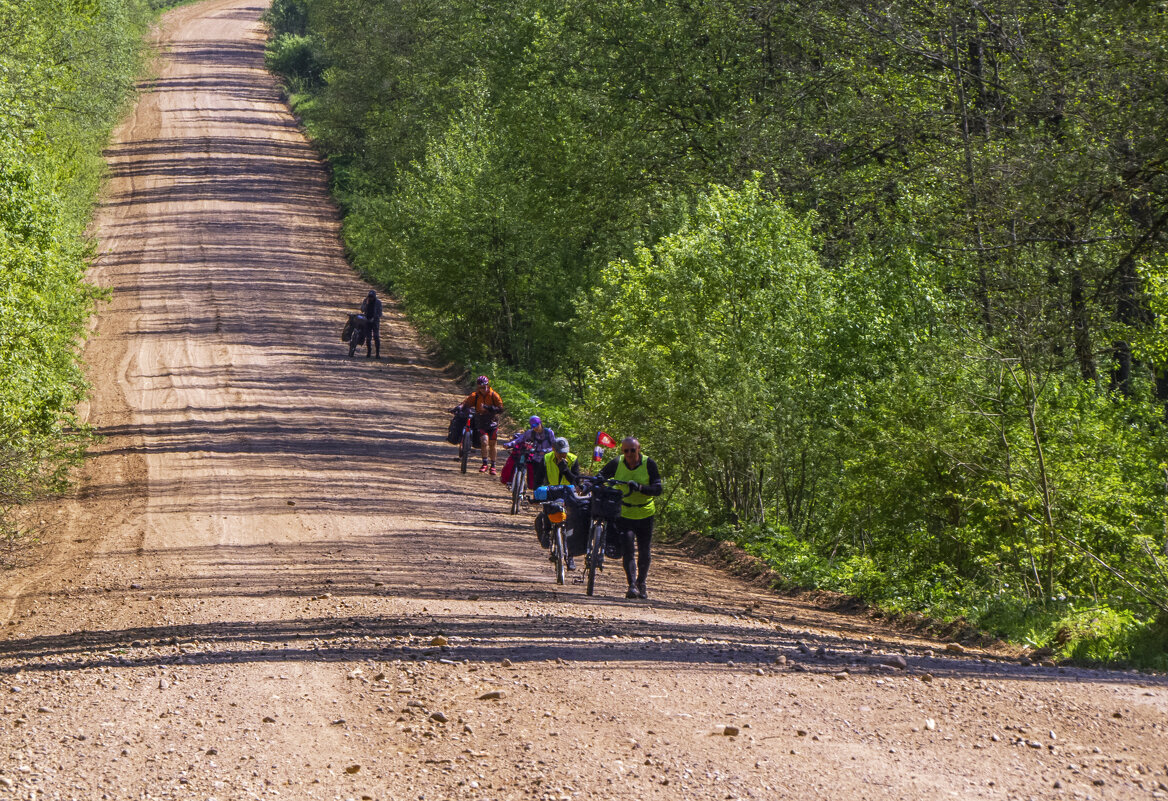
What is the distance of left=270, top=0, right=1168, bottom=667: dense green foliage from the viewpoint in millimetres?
13953

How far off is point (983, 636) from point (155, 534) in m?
10.9

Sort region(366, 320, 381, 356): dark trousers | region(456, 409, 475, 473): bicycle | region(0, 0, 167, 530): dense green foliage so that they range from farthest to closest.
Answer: region(366, 320, 381, 356): dark trousers → region(456, 409, 475, 473): bicycle → region(0, 0, 167, 530): dense green foliage

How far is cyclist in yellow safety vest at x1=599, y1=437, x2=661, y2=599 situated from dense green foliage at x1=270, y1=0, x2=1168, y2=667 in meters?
3.13

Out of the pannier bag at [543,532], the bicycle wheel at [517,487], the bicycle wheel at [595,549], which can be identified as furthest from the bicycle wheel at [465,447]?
the bicycle wheel at [595,549]

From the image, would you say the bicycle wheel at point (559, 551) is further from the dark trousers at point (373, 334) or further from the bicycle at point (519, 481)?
the dark trousers at point (373, 334)

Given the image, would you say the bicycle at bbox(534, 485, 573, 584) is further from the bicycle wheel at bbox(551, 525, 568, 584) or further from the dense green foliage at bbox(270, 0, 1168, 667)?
the dense green foliage at bbox(270, 0, 1168, 667)

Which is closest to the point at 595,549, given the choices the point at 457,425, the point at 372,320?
the point at 457,425

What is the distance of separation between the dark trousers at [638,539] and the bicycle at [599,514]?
15cm

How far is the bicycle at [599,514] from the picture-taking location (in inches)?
501

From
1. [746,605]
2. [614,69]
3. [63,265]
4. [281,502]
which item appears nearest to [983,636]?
[746,605]

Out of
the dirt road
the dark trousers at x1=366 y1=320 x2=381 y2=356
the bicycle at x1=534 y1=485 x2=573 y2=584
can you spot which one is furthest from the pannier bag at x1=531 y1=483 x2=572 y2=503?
the dark trousers at x1=366 y1=320 x2=381 y2=356

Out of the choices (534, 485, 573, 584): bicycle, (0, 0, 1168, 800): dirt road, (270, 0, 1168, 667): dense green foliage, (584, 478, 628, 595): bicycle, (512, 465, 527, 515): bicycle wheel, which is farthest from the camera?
(512, 465, 527, 515): bicycle wheel

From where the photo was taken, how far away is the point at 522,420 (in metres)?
25.1

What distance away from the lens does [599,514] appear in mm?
12961
